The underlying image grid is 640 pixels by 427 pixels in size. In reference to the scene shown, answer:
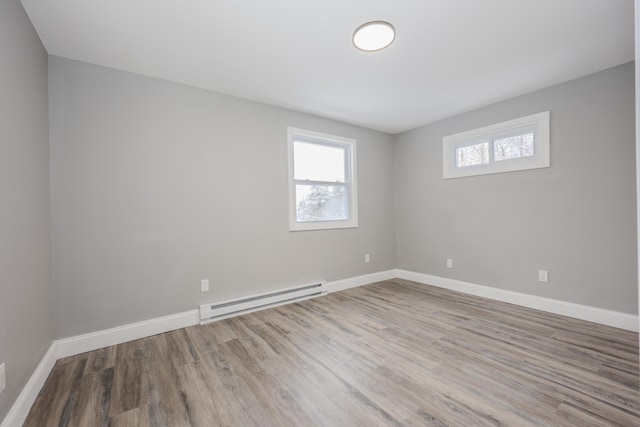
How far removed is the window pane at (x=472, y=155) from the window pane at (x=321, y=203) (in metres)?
1.67

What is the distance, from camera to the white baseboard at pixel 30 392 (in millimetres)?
1380

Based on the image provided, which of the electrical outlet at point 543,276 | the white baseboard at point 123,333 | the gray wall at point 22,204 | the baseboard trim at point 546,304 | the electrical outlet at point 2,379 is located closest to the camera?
the electrical outlet at point 2,379

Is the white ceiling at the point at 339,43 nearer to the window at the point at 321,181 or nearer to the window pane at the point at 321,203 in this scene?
the window at the point at 321,181

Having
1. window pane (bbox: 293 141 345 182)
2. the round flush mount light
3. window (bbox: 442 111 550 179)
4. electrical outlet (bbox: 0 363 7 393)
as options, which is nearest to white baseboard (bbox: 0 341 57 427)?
electrical outlet (bbox: 0 363 7 393)

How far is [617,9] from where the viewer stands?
1780mm

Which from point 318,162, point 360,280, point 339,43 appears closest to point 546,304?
point 360,280

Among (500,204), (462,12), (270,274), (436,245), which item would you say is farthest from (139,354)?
(500,204)

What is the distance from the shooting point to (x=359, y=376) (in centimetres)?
183

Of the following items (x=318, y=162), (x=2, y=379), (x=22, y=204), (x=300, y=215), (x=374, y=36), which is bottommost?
(x=2, y=379)

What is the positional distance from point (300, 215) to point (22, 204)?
8.18 ft

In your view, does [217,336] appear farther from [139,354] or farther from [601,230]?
[601,230]

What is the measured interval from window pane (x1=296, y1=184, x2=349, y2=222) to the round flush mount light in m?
1.85

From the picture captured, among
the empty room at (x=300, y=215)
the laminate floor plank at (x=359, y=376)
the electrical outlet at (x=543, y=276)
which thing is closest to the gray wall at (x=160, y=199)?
the empty room at (x=300, y=215)

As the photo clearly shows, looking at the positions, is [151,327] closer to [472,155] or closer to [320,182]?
[320,182]
